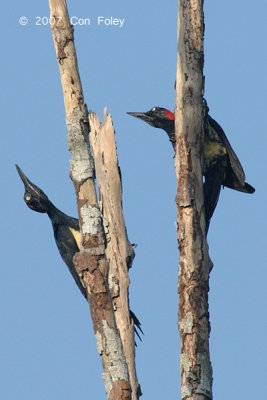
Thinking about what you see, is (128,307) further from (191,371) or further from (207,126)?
(207,126)

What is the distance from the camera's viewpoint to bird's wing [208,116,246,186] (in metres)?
9.88

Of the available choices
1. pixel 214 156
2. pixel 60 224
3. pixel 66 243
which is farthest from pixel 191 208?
pixel 60 224

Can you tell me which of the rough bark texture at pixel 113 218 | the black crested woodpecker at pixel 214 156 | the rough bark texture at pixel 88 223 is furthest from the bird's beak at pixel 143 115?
the rough bark texture at pixel 88 223

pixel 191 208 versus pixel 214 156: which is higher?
pixel 214 156

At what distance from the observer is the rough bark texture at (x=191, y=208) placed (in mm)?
7922

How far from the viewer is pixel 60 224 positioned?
11117 mm

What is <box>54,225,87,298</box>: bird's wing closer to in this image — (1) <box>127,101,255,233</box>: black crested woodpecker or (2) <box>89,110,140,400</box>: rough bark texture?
(1) <box>127,101,255,233</box>: black crested woodpecker

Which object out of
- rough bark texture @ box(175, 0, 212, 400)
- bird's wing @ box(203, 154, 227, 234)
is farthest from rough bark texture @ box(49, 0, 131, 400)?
bird's wing @ box(203, 154, 227, 234)

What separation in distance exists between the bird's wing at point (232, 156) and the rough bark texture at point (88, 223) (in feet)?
8.89

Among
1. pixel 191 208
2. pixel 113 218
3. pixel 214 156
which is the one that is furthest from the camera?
pixel 214 156

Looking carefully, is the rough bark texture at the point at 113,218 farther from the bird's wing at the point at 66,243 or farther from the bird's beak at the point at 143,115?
the bird's wing at the point at 66,243

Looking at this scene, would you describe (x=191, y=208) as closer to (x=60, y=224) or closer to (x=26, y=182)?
(x=26, y=182)

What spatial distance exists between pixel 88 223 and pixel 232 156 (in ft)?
10.3

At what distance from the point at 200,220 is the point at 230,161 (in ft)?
6.27
